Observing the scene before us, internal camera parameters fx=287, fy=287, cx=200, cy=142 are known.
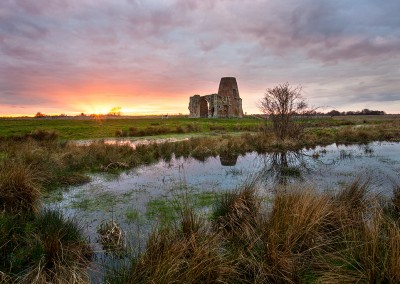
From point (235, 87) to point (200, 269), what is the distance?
207 ft

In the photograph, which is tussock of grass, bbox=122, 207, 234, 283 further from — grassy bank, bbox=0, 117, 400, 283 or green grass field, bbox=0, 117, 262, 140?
green grass field, bbox=0, 117, 262, 140

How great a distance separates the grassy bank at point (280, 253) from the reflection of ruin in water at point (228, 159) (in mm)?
8866

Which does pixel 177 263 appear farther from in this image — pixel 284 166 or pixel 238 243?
pixel 284 166

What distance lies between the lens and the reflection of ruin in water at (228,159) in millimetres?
14161

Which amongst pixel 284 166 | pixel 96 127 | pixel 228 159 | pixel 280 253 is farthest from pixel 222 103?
pixel 280 253

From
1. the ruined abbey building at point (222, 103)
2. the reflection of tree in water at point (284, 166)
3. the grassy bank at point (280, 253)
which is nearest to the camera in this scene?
the grassy bank at point (280, 253)

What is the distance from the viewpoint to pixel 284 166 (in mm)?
13078

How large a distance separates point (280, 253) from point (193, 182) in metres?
6.36

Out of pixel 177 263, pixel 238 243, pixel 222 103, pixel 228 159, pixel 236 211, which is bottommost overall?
pixel 228 159

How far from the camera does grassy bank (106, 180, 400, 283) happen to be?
129 inches

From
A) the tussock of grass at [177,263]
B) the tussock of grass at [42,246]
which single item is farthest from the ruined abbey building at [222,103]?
the tussock of grass at [177,263]

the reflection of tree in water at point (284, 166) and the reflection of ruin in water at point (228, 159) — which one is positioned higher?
the reflection of tree in water at point (284, 166)

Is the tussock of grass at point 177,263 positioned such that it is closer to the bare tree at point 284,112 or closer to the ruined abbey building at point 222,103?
the bare tree at point 284,112

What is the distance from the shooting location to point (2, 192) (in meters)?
5.97
